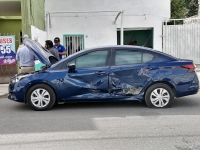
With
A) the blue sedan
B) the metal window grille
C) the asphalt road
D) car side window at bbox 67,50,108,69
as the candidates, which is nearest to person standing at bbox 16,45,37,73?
the asphalt road

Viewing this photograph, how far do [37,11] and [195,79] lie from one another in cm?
847

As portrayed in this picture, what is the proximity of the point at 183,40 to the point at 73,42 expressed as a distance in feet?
18.4

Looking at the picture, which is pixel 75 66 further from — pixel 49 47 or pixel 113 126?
pixel 49 47

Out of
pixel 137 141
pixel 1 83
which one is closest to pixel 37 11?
pixel 1 83

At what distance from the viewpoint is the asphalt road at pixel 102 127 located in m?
4.47

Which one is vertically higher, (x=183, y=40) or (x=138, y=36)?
(x=138, y=36)

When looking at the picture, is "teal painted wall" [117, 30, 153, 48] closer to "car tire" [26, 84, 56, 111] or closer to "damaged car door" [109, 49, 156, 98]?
"damaged car door" [109, 49, 156, 98]

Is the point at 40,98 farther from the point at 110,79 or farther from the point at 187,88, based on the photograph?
the point at 187,88

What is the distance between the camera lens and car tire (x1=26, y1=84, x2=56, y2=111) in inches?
257

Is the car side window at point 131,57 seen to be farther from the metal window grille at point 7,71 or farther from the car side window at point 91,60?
the metal window grille at point 7,71

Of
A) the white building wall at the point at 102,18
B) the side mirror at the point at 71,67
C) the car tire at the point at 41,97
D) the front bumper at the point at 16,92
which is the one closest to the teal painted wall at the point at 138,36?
the white building wall at the point at 102,18

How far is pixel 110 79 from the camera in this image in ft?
21.5

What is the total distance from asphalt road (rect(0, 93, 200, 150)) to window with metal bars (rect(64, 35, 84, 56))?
756 centimetres

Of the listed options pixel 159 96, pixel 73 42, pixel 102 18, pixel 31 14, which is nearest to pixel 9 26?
pixel 73 42
